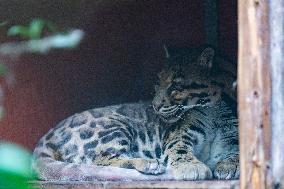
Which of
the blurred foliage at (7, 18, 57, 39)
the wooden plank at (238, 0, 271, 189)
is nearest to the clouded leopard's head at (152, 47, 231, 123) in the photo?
the blurred foliage at (7, 18, 57, 39)

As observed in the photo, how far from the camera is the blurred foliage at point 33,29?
7.69ft

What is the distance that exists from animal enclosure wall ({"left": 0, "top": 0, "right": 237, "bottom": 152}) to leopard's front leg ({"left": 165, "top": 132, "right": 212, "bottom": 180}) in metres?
0.56

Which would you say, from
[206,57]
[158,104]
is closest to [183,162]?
[158,104]

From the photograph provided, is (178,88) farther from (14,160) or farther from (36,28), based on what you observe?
(14,160)

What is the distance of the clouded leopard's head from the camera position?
8.83ft

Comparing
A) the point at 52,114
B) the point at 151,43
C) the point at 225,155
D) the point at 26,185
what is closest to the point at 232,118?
the point at 225,155

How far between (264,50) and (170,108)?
1160 millimetres

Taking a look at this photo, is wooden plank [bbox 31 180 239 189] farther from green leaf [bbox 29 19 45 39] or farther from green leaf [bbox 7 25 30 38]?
green leaf [bbox 7 25 30 38]

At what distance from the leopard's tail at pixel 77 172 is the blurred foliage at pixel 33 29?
0.51 m

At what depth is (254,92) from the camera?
1531 mm

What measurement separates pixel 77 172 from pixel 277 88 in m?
1.08

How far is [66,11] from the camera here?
2865mm

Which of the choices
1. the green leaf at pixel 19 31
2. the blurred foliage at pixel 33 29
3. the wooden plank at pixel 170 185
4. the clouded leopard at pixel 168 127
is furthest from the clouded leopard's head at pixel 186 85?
the wooden plank at pixel 170 185

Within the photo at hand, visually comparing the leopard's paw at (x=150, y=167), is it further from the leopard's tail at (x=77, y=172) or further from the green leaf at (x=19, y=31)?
the green leaf at (x=19, y=31)
